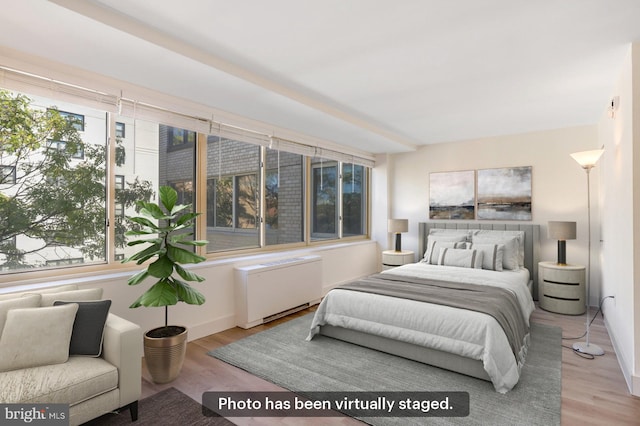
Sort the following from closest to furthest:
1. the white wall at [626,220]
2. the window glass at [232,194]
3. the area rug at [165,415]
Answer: the area rug at [165,415]
the white wall at [626,220]
the window glass at [232,194]

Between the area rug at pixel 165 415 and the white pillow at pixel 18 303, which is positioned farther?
the area rug at pixel 165 415

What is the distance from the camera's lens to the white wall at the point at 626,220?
2373 millimetres

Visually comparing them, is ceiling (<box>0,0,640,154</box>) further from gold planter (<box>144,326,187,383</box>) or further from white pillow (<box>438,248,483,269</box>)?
gold planter (<box>144,326,187,383</box>)

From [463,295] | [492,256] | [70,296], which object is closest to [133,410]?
[70,296]

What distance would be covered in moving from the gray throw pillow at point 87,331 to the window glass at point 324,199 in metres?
3.43

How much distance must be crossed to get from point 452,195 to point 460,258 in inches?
57.9

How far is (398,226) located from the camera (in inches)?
219

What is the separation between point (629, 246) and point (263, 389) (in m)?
2.92

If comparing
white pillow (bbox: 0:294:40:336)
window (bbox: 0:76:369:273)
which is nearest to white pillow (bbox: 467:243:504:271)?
window (bbox: 0:76:369:273)

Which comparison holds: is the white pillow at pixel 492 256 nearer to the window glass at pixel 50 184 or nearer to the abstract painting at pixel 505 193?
the abstract painting at pixel 505 193

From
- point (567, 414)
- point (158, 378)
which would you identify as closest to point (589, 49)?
point (567, 414)

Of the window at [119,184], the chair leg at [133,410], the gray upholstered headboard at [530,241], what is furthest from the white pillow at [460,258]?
the chair leg at [133,410]

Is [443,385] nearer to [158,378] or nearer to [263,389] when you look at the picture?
[263,389]

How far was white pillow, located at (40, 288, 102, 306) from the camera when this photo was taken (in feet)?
7.13
